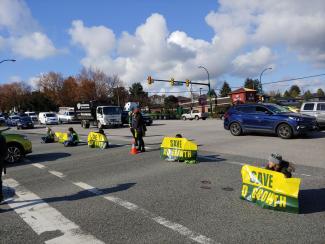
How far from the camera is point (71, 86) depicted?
285ft

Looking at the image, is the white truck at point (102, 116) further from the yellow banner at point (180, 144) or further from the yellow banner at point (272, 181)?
the yellow banner at point (272, 181)

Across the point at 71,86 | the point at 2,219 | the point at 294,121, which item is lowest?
the point at 2,219

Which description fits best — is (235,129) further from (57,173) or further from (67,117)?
(67,117)

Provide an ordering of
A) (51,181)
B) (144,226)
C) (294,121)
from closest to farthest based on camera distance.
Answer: (144,226) → (51,181) → (294,121)

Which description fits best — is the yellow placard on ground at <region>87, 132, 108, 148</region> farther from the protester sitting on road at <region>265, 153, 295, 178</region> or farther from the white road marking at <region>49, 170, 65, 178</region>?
the protester sitting on road at <region>265, 153, 295, 178</region>

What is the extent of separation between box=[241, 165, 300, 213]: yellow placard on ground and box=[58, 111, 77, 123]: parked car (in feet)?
146

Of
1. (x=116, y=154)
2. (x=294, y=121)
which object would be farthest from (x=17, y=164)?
(x=294, y=121)

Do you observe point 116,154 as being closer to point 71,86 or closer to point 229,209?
point 229,209

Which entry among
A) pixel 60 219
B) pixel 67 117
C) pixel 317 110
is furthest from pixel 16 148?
pixel 67 117

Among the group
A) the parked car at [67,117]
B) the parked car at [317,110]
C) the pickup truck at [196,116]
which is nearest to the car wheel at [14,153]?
the parked car at [317,110]

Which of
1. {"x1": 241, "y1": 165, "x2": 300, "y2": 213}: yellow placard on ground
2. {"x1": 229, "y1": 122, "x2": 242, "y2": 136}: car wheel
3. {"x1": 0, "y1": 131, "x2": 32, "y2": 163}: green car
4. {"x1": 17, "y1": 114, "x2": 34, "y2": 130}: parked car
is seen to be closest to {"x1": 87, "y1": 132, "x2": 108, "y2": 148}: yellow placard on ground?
{"x1": 0, "y1": 131, "x2": 32, "y2": 163}: green car

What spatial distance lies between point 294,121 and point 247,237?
40.7ft

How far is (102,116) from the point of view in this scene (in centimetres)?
3284

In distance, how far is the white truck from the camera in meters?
32.8
